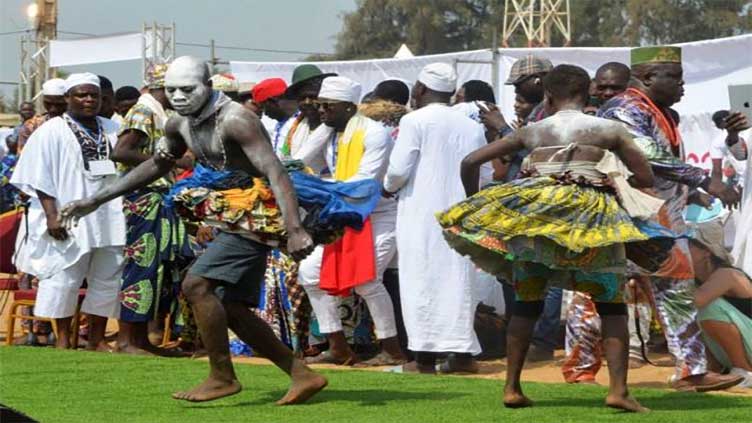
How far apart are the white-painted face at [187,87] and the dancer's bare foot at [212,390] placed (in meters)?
1.46

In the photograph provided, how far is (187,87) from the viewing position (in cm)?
854

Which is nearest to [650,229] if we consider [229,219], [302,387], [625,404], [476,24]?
[625,404]

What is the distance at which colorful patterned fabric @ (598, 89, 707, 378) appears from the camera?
9422 mm

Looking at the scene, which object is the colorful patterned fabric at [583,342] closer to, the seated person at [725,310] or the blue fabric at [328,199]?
the seated person at [725,310]

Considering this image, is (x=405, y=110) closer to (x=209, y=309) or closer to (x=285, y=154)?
(x=285, y=154)

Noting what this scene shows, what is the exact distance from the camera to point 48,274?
487 inches

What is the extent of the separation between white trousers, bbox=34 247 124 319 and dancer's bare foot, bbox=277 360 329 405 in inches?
162

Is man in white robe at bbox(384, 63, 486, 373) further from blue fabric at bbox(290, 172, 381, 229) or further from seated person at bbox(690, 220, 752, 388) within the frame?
blue fabric at bbox(290, 172, 381, 229)

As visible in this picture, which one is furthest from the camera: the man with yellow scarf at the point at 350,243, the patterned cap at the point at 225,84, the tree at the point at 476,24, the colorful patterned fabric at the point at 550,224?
the tree at the point at 476,24

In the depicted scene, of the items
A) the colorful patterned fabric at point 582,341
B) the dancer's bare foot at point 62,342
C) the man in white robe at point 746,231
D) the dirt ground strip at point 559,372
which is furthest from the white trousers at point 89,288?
the man in white robe at point 746,231

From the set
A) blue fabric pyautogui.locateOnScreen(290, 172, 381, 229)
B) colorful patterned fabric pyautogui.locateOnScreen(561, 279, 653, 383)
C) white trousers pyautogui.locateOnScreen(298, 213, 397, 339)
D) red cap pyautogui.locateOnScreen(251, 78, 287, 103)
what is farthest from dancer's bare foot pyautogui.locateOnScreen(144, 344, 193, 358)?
blue fabric pyautogui.locateOnScreen(290, 172, 381, 229)

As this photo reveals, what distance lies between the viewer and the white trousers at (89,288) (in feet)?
40.5

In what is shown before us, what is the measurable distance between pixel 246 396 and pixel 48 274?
389cm

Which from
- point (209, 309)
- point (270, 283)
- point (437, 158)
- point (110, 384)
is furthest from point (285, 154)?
point (209, 309)
